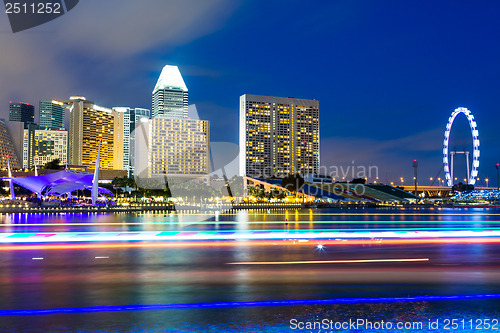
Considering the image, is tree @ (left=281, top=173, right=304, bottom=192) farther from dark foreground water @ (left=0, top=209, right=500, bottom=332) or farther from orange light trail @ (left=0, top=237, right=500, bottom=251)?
dark foreground water @ (left=0, top=209, right=500, bottom=332)

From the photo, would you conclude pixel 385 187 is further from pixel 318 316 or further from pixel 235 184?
pixel 318 316

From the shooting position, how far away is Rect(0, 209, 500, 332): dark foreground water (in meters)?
7.77

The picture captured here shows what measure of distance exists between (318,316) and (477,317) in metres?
2.61

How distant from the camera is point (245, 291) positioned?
10.2 m

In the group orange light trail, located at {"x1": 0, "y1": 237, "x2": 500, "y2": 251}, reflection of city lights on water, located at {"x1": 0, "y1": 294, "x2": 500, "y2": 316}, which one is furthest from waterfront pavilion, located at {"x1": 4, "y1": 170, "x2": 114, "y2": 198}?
reflection of city lights on water, located at {"x1": 0, "y1": 294, "x2": 500, "y2": 316}

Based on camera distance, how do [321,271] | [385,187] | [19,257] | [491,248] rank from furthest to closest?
[385,187] → [491,248] → [19,257] → [321,271]

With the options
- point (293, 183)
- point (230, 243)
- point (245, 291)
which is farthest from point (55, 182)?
point (245, 291)

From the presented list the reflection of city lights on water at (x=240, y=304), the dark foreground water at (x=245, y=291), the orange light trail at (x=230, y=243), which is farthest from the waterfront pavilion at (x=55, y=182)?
the reflection of city lights on water at (x=240, y=304)

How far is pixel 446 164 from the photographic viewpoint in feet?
405

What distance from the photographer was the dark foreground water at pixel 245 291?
7770 millimetres

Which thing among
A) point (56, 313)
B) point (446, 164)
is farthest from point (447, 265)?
point (446, 164)

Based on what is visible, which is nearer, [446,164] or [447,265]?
[447,265]

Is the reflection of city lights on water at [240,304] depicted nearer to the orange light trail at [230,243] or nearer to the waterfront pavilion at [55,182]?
the orange light trail at [230,243]

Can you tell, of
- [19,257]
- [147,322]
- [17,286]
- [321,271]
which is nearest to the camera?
[147,322]
